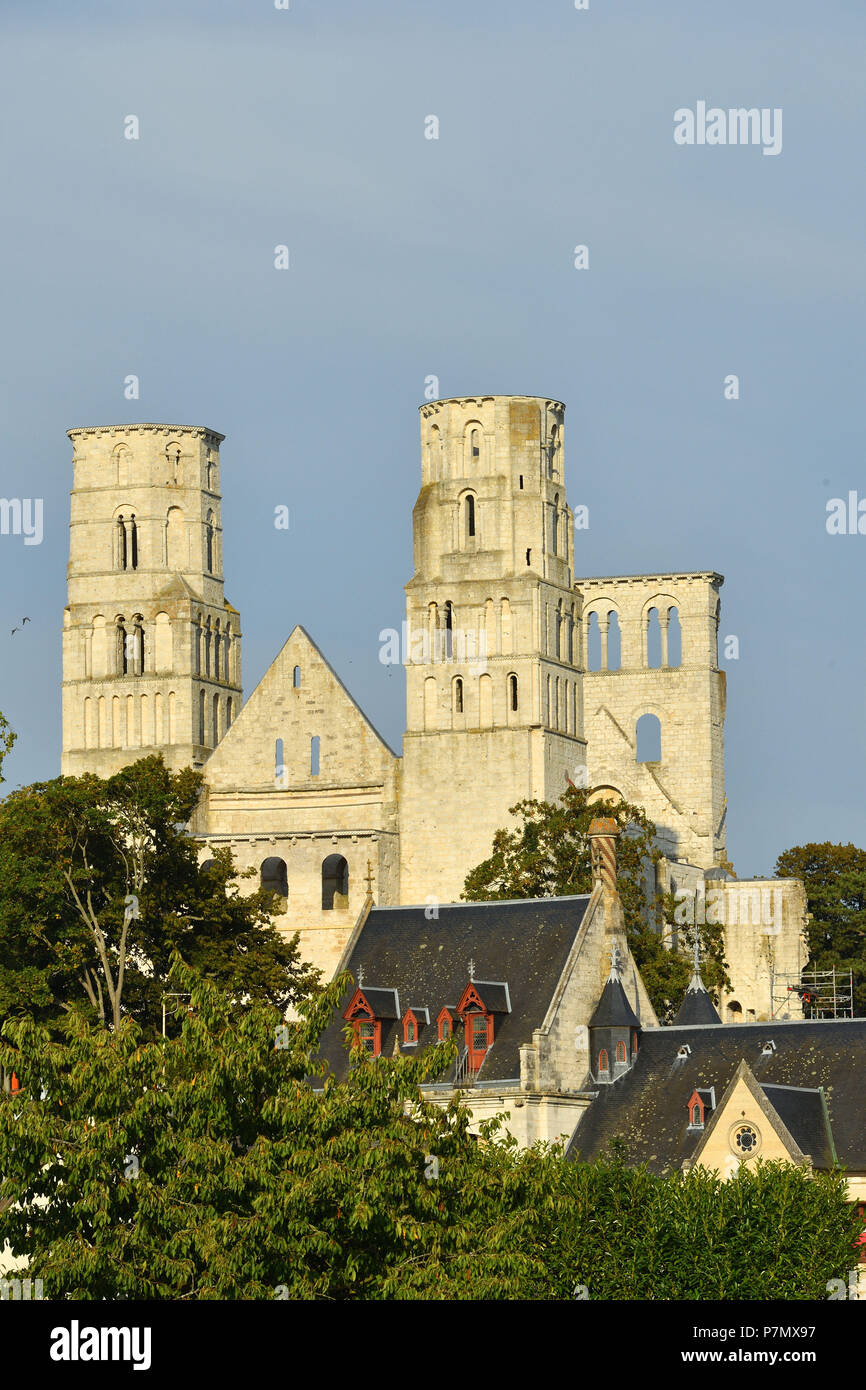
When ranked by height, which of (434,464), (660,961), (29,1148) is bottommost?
(29,1148)

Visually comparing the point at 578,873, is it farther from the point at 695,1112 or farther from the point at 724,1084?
the point at 695,1112

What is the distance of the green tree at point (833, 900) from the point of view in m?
127

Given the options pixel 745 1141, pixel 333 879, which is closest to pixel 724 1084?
pixel 745 1141

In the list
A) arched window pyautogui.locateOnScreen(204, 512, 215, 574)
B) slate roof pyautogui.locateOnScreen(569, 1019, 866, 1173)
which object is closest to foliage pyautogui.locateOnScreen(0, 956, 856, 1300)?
slate roof pyautogui.locateOnScreen(569, 1019, 866, 1173)

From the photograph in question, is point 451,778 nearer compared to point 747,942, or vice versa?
point 451,778

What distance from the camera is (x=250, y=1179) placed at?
2052 inches

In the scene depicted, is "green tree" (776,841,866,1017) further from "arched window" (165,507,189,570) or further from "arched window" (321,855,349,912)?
"arched window" (165,507,189,570)

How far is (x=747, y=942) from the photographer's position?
129500 millimetres

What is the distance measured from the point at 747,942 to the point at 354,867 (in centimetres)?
2183

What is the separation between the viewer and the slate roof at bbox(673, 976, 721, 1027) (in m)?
82.1

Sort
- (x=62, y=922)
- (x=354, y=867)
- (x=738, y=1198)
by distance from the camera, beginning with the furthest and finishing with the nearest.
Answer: (x=354, y=867), (x=62, y=922), (x=738, y=1198)
